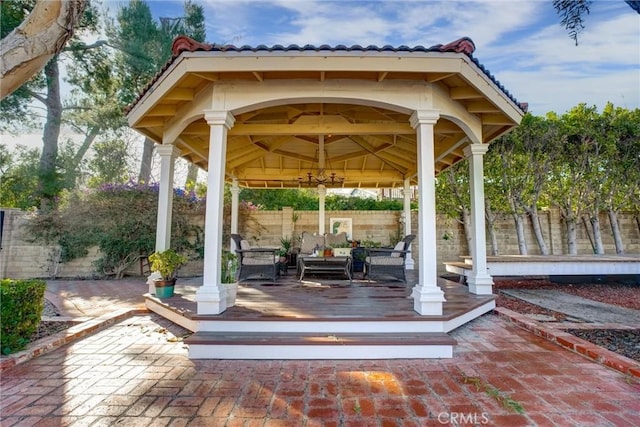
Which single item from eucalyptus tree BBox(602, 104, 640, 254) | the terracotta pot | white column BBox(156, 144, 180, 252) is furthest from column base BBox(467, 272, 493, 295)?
eucalyptus tree BBox(602, 104, 640, 254)

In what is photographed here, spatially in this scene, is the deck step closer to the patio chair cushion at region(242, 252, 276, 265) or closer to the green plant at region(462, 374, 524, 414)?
the green plant at region(462, 374, 524, 414)

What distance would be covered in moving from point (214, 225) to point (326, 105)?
2886 millimetres

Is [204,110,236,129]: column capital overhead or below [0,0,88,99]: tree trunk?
below

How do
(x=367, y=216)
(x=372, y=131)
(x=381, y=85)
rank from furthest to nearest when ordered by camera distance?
(x=367, y=216)
(x=372, y=131)
(x=381, y=85)

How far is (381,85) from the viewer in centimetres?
385

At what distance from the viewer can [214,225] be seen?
3643mm

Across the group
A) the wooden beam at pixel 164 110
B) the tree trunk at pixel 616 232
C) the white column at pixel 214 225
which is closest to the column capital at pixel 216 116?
the white column at pixel 214 225

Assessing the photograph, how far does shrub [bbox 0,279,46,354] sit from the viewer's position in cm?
304

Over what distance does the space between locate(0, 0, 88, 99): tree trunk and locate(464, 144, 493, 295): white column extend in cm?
562

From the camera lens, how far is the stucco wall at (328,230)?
8492 mm

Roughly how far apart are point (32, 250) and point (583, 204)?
15.9m

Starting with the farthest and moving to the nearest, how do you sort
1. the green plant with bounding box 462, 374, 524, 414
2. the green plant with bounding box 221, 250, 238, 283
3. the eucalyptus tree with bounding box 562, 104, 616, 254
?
the eucalyptus tree with bounding box 562, 104, 616, 254 → the green plant with bounding box 221, 250, 238, 283 → the green plant with bounding box 462, 374, 524, 414

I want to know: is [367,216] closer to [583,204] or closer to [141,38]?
[583,204]

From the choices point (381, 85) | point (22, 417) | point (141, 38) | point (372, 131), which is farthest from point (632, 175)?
point (141, 38)
